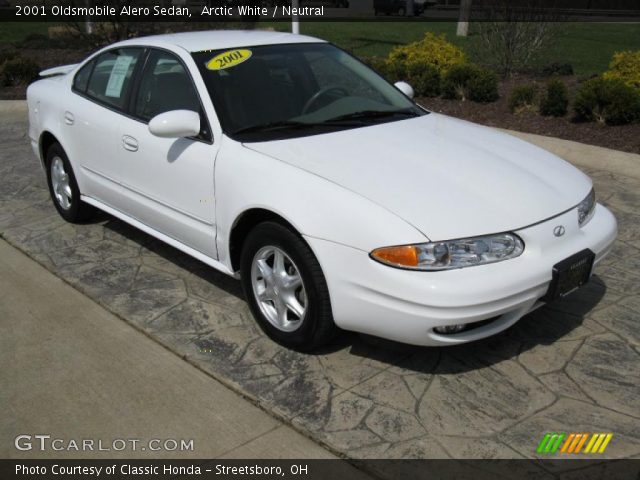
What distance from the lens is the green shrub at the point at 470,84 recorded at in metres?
8.74

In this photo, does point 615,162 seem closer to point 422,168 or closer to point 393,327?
point 422,168

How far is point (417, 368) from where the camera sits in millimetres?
3473

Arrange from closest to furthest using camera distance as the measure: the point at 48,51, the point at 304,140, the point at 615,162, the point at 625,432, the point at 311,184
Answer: the point at 625,432 < the point at 311,184 < the point at 304,140 < the point at 615,162 < the point at 48,51

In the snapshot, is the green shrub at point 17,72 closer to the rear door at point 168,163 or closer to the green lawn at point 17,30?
the green lawn at point 17,30

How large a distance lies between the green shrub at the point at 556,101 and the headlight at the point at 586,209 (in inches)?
181

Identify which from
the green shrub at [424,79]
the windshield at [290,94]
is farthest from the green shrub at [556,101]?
the windshield at [290,94]

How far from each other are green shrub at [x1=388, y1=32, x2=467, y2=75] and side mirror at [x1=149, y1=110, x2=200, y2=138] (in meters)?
6.38

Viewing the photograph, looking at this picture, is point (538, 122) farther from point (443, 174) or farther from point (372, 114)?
point (443, 174)

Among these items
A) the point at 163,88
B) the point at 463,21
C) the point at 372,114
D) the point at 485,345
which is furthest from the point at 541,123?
the point at 463,21

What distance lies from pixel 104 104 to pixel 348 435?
307 cm

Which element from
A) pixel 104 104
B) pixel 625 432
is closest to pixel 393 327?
pixel 625 432

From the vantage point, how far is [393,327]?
3.09m

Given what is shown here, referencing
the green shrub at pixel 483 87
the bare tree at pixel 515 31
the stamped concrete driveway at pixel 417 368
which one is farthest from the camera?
the bare tree at pixel 515 31

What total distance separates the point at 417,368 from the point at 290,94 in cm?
183
